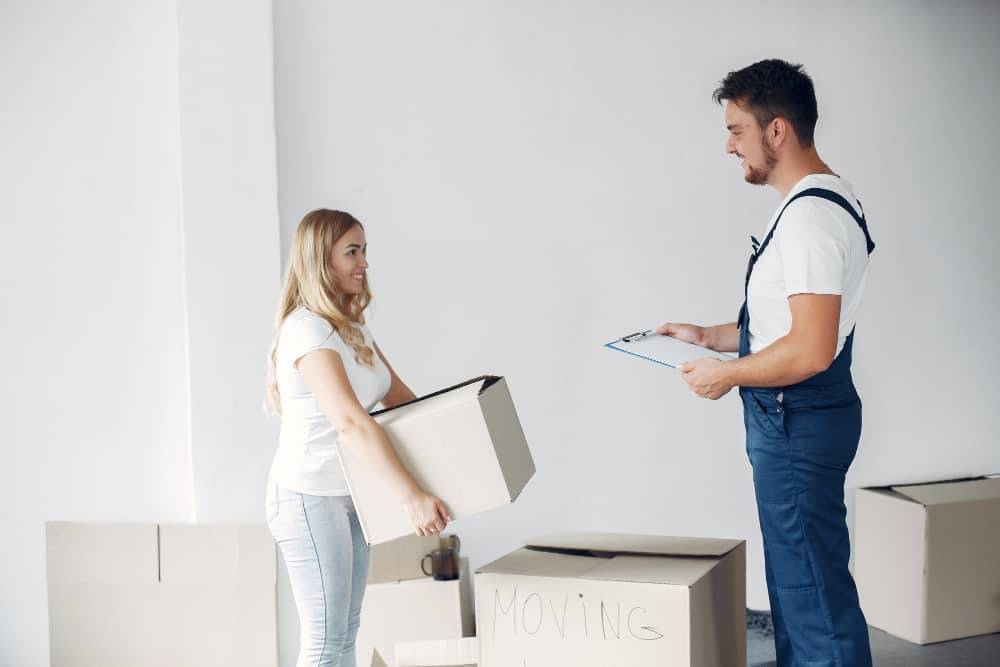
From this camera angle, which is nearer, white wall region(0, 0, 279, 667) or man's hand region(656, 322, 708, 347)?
man's hand region(656, 322, 708, 347)

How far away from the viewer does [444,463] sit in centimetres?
153

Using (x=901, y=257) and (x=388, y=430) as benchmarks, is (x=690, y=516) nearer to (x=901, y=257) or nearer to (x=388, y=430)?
(x=901, y=257)

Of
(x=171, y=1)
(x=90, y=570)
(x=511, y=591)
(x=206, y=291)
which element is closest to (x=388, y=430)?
(x=511, y=591)

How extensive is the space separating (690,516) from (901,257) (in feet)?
4.07

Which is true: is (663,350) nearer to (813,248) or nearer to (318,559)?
(813,248)

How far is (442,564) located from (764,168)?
4.74ft

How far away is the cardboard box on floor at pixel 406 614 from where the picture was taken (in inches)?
94.4

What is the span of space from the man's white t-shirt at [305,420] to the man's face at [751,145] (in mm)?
891

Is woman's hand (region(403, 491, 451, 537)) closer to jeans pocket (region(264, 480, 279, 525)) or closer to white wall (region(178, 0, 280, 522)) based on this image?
jeans pocket (region(264, 480, 279, 525))

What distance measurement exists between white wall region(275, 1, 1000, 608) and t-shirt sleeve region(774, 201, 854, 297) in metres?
1.24

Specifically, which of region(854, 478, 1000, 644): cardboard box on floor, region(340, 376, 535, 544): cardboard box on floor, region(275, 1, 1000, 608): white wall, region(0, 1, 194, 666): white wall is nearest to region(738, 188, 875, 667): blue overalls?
region(340, 376, 535, 544): cardboard box on floor

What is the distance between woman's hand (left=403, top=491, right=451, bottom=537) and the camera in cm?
150

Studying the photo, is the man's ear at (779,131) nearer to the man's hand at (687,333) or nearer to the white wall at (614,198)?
the man's hand at (687,333)

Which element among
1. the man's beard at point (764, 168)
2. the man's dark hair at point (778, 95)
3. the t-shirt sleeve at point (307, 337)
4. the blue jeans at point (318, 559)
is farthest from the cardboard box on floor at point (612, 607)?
the man's dark hair at point (778, 95)
